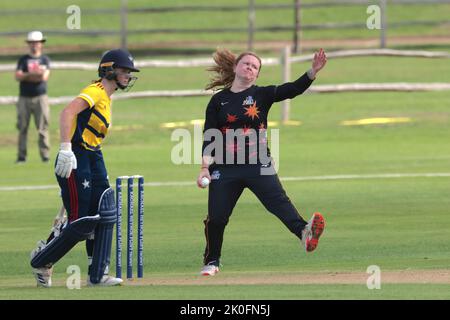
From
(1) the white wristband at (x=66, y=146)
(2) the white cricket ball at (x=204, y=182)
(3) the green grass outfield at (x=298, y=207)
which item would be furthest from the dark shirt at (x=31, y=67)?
(1) the white wristband at (x=66, y=146)

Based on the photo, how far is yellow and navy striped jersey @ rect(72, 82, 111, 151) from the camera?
1212cm

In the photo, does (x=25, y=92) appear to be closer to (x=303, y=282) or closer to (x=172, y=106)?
(x=172, y=106)

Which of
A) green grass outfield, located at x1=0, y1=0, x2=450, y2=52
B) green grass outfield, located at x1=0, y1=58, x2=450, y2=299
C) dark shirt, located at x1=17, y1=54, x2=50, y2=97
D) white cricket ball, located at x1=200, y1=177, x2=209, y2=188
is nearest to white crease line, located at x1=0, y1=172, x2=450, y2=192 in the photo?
green grass outfield, located at x1=0, y1=58, x2=450, y2=299

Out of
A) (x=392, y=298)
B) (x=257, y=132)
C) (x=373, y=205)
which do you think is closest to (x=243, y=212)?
(x=373, y=205)

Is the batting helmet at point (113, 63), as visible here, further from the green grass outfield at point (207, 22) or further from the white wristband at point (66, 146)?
the green grass outfield at point (207, 22)

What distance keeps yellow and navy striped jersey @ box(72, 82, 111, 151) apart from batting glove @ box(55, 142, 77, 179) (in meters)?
0.25

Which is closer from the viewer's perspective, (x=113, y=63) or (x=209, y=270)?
(x=113, y=63)

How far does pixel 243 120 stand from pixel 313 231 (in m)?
1.22

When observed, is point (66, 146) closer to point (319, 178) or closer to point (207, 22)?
point (319, 178)

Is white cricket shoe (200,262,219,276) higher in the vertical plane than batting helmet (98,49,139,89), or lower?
lower

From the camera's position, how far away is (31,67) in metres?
24.9

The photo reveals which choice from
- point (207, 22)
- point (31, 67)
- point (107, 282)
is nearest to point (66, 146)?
point (107, 282)

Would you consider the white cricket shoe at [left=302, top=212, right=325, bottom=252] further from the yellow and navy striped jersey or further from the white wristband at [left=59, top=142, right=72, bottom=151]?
the white wristband at [left=59, top=142, right=72, bottom=151]

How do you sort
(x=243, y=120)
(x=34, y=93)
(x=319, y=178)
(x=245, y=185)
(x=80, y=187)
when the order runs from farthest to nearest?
(x=34, y=93) < (x=319, y=178) < (x=245, y=185) < (x=243, y=120) < (x=80, y=187)
